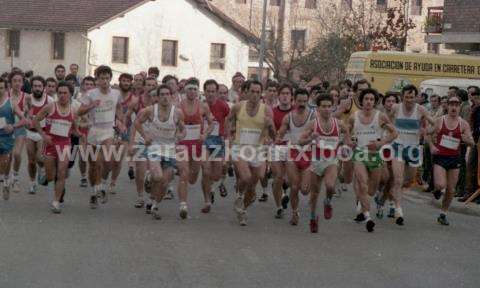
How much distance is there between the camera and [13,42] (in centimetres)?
5169

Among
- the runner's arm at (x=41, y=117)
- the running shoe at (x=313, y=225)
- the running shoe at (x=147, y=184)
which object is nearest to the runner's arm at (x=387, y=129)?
the running shoe at (x=313, y=225)

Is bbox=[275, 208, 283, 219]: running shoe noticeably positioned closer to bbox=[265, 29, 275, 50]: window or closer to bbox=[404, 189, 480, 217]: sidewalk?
bbox=[404, 189, 480, 217]: sidewalk

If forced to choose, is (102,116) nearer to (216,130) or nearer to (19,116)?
(19,116)

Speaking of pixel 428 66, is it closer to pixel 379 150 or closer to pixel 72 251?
pixel 379 150

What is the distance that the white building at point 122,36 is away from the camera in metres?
49.4

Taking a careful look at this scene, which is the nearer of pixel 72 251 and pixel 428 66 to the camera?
pixel 72 251

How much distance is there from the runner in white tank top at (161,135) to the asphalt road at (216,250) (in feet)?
1.68

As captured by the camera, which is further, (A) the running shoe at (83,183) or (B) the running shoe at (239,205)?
(A) the running shoe at (83,183)

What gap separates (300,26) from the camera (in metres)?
64.7

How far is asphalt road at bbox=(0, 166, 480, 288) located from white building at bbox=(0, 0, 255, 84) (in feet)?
117

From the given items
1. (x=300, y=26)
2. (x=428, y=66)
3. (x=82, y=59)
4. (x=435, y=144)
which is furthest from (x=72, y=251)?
(x=300, y=26)

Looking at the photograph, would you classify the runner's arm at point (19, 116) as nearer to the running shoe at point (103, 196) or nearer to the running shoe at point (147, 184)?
the running shoe at point (103, 196)

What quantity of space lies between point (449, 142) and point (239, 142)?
2963mm

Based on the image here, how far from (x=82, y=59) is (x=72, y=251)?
4022cm
